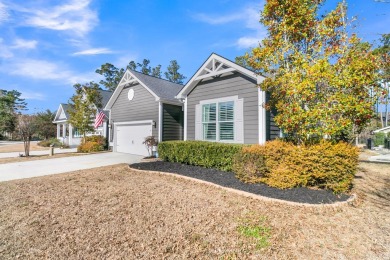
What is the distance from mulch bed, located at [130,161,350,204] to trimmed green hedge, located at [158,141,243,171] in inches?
11.9

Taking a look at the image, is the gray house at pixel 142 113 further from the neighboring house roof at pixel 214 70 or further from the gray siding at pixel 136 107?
the neighboring house roof at pixel 214 70

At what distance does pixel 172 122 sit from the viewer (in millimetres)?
13125

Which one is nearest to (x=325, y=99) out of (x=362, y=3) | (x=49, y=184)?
(x=362, y=3)

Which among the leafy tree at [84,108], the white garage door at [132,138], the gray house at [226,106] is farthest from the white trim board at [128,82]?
the gray house at [226,106]

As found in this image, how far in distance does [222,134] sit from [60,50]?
11.4 m

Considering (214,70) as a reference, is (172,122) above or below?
below

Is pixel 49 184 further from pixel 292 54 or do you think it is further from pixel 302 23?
pixel 302 23

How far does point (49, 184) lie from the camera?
250 inches

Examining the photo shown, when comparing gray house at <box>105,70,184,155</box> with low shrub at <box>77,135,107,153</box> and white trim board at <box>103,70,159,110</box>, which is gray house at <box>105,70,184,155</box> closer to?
white trim board at <box>103,70,159,110</box>

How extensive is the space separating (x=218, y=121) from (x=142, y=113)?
20.9ft

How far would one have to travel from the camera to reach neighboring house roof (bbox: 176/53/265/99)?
8.56 meters

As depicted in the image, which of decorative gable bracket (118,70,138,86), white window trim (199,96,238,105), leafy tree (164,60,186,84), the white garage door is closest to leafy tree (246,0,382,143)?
white window trim (199,96,238,105)

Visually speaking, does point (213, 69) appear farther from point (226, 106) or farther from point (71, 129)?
point (71, 129)

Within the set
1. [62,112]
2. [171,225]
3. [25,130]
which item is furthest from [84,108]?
[171,225]
